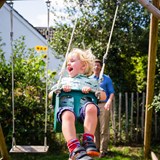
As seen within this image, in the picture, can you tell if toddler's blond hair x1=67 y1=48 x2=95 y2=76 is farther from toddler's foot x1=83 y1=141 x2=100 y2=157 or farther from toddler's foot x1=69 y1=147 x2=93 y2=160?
toddler's foot x1=69 y1=147 x2=93 y2=160

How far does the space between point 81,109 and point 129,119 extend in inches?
153

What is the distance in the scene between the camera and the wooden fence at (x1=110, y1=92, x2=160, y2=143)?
6562 millimetres

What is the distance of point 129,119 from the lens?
6.79 meters

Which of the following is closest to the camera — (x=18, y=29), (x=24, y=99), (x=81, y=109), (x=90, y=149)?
(x=90, y=149)

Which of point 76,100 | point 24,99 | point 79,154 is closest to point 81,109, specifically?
point 76,100

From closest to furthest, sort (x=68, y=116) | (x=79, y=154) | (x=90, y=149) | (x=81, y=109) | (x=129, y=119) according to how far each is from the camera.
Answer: (x=79, y=154), (x=90, y=149), (x=68, y=116), (x=81, y=109), (x=129, y=119)

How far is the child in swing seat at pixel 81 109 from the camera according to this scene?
2715 mm

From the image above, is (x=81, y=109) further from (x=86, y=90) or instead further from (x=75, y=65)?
(x=75, y=65)

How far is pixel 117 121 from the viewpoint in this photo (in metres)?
6.88

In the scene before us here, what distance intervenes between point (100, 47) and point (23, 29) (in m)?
10.3

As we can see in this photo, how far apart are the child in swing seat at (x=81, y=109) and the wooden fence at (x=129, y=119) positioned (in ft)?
10.7

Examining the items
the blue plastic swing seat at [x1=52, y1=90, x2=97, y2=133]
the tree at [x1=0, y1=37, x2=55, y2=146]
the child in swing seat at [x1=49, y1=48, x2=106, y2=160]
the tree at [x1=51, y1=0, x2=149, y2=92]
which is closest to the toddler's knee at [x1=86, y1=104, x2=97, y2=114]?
the child in swing seat at [x1=49, y1=48, x2=106, y2=160]

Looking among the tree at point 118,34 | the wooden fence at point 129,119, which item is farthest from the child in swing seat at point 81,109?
the tree at point 118,34

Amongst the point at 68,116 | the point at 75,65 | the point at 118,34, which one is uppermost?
the point at 118,34
